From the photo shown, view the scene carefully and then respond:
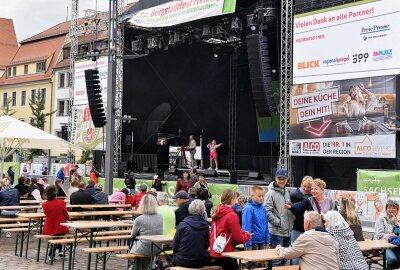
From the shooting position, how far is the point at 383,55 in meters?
16.3

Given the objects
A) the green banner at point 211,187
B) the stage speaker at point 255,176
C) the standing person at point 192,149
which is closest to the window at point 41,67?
the standing person at point 192,149

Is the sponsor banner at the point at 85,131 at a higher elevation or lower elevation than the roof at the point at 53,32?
lower

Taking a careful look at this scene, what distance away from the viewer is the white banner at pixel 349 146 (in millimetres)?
16328

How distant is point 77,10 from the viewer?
30.4 metres

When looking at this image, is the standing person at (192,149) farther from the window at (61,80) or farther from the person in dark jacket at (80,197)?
the window at (61,80)

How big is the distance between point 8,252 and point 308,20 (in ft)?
37.6

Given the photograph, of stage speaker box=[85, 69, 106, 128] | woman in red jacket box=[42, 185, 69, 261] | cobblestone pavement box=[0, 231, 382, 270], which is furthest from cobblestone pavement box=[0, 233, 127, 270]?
stage speaker box=[85, 69, 106, 128]

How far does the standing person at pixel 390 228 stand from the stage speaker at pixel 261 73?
1110 cm

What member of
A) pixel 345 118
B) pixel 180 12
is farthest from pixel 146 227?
pixel 180 12

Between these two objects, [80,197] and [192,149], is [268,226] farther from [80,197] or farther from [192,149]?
[192,149]

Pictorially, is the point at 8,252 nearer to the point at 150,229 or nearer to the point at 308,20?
the point at 150,229

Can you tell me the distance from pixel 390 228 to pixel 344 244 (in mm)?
2162

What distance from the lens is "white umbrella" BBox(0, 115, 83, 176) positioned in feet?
51.0

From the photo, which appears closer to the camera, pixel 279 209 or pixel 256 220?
pixel 256 220
